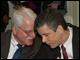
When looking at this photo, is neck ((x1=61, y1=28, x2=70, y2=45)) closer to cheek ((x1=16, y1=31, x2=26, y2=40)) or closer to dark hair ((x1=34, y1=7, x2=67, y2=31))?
dark hair ((x1=34, y1=7, x2=67, y2=31))

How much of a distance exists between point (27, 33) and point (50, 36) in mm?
377

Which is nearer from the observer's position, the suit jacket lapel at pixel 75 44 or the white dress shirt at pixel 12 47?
the suit jacket lapel at pixel 75 44

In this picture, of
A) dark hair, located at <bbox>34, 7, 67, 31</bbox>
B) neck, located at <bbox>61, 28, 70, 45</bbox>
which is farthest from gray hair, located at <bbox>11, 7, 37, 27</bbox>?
neck, located at <bbox>61, 28, 70, 45</bbox>

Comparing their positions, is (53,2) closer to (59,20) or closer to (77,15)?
(77,15)

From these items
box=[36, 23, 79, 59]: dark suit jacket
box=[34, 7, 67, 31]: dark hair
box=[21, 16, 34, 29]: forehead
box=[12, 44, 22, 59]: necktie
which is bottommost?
box=[12, 44, 22, 59]: necktie

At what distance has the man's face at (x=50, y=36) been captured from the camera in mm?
2037

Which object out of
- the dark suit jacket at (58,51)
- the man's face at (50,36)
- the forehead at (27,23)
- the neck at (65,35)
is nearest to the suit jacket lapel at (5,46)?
the forehead at (27,23)

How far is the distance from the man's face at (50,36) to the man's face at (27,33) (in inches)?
10.3

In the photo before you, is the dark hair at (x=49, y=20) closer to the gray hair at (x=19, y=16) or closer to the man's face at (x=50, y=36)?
the man's face at (x=50, y=36)

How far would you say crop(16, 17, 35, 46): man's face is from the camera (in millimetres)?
2320

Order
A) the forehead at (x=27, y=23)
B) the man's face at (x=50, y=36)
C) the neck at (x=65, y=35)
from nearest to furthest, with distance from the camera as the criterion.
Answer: the man's face at (x=50, y=36), the neck at (x=65, y=35), the forehead at (x=27, y=23)

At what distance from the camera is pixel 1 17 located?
10.5ft

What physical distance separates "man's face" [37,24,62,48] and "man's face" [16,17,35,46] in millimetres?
261

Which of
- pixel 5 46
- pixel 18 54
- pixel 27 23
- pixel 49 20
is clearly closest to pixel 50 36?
pixel 49 20
